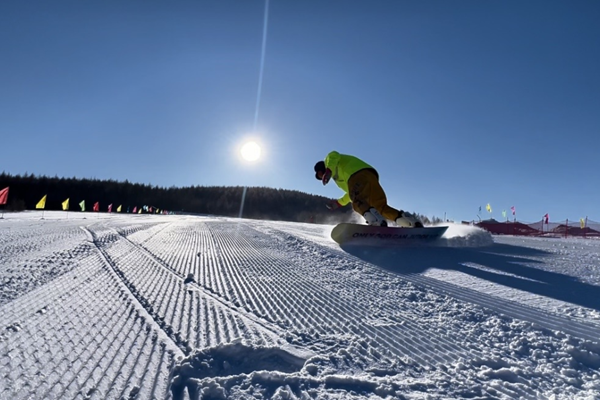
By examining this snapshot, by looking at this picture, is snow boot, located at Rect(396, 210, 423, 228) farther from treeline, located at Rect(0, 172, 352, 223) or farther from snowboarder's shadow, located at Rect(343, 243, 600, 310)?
treeline, located at Rect(0, 172, 352, 223)

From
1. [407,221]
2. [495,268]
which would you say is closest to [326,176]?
[407,221]

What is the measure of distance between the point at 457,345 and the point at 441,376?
384mm

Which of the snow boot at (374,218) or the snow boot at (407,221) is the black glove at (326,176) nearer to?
the snow boot at (374,218)

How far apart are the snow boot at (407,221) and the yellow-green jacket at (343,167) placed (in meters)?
1.09

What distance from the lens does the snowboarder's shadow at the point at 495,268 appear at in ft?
8.82

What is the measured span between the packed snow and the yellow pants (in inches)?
119

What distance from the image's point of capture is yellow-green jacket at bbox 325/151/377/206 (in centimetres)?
658

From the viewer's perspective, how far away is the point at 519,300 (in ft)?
8.01

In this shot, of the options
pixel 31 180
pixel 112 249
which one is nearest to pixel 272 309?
pixel 112 249

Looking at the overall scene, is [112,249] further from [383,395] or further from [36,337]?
[383,395]

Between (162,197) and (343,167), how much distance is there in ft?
274

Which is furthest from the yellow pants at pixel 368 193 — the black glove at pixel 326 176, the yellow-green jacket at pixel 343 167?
the black glove at pixel 326 176

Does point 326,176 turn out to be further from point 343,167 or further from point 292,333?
point 292,333

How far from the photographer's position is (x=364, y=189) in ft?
21.0
